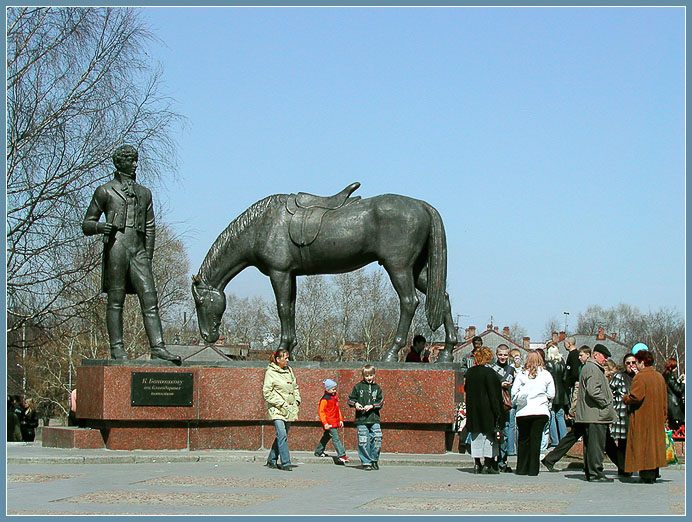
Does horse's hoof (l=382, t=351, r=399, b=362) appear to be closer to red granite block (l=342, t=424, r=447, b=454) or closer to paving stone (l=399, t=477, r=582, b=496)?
red granite block (l=342, t=424, r=447, b=454)

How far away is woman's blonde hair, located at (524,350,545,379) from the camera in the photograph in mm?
13930

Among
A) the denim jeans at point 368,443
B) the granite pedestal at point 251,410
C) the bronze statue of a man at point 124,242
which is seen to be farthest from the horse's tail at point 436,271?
the bronze statue of a man at point 124,242

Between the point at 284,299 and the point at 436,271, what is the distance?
7.16 ft

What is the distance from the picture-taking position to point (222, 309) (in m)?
16.8

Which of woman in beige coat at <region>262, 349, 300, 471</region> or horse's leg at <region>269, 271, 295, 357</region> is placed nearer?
woman in beige coat at <region>262, 349, 300, 471</region>

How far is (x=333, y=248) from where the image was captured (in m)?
16.1

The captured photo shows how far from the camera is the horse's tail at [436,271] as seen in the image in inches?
628

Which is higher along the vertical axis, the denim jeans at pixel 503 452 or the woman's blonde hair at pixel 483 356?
the woman's blonde hair at pixel 483 356

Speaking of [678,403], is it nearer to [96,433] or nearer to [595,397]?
[595,397]

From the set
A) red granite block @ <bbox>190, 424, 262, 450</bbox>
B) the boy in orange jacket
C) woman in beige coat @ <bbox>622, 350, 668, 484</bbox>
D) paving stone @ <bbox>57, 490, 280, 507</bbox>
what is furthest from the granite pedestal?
paving stone @ <bbox>57, 490, 280, 507</bbox>

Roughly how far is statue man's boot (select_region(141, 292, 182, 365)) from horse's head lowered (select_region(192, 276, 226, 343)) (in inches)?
38.4

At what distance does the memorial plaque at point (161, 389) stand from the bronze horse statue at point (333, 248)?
4.83 ft

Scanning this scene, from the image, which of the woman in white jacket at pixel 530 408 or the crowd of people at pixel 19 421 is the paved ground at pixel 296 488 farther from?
the crowd of people at pixel 19 421

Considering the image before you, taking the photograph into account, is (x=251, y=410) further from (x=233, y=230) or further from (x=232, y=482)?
(x=232, y=482)
